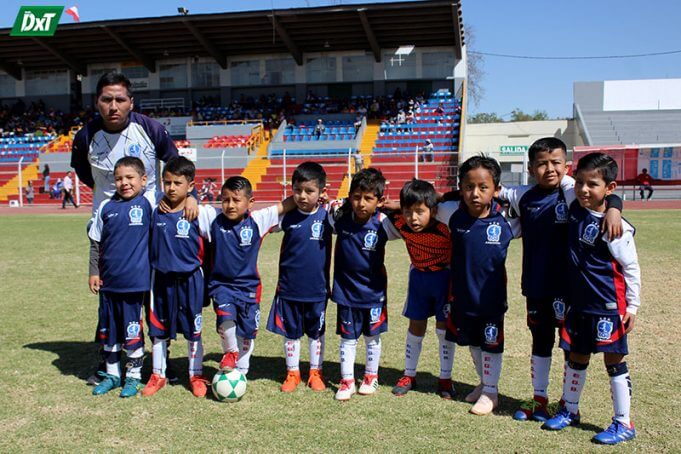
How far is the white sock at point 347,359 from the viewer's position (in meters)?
4.23

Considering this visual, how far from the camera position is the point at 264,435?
3.46 meters

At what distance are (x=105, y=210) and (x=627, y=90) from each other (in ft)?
141

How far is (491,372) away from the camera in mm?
3934

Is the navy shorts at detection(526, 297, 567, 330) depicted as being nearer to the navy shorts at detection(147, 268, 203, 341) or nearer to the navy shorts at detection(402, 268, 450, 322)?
the navy shorts at detection(402, 268, 450, 322)

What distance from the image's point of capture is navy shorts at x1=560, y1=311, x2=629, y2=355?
3.43 m

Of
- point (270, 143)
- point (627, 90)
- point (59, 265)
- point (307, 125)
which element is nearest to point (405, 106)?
point (307, 125)

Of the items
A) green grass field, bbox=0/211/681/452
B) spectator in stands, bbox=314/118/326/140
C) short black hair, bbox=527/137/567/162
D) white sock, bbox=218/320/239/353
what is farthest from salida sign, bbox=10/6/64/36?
short black hair, bbox=527/137/567/162

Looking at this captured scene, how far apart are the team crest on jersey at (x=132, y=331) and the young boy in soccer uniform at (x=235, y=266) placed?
60cm

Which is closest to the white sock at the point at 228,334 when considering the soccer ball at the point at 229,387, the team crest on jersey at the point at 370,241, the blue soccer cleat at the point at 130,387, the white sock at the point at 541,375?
the soccer ball at the point at 229,387

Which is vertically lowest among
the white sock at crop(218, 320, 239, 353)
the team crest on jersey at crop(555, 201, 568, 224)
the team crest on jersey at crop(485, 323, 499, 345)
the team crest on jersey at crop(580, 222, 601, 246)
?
the white sock at crop(218, 320, 239, 353)

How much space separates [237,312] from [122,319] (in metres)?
0.87

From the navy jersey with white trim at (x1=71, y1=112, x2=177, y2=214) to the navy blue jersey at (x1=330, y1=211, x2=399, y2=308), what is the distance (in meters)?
1.60

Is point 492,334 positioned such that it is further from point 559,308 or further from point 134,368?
point 134,368

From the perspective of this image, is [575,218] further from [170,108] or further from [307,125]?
[170,108]
